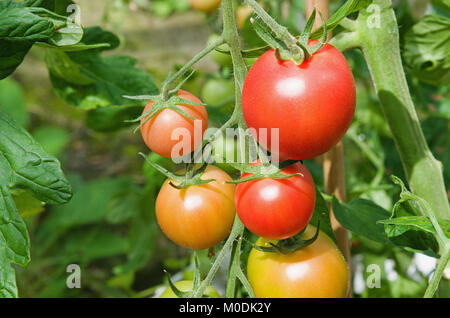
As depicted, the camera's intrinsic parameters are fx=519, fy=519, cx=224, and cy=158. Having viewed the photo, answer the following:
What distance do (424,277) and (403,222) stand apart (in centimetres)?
58

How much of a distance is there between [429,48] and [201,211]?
0.44m

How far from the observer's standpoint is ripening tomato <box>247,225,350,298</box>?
52cm

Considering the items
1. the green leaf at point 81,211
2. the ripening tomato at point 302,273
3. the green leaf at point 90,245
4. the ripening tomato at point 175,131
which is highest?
the ripening tomato at point 175,131

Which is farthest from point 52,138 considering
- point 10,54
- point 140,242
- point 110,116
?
point 10,54

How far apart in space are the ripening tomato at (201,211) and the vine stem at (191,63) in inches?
3.9

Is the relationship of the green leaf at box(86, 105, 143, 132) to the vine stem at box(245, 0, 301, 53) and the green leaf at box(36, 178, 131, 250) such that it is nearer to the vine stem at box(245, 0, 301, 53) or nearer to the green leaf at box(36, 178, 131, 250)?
the vine stem at box(245, 0, 301, 53)

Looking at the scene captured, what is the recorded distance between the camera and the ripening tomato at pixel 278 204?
1.56 ft

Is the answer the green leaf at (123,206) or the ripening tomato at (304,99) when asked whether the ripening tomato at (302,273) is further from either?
the green leaf at (123,206)

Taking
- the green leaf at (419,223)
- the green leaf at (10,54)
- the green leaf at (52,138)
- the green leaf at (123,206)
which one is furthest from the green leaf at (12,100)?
the green leaf at (419,223)

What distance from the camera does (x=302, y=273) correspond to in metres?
0.52

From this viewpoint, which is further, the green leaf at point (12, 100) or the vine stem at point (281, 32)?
the green leaf at point (12, 100)

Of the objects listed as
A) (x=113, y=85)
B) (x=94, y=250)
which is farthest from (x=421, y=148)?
(x=94, y=250)

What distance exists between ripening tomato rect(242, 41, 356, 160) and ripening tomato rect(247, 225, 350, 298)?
134 mm
